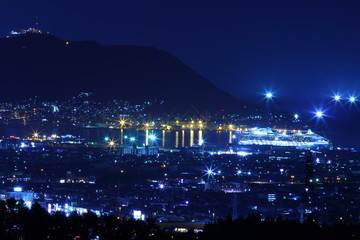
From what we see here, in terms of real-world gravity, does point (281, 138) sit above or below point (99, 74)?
below

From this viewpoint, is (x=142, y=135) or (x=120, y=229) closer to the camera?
(x=120, y=229)

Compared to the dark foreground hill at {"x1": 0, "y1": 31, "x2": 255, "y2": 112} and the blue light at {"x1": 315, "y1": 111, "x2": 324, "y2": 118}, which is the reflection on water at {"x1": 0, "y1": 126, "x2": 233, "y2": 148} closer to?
the dark foreground hill at {"x1": 0, "y1": 31, "x2": 255, "y2": 112}

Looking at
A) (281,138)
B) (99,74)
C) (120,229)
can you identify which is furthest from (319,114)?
(120,229)

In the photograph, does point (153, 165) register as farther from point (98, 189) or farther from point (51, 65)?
point (51, 65)

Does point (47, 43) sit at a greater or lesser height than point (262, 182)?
greater

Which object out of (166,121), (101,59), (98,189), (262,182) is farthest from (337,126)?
(98,189)

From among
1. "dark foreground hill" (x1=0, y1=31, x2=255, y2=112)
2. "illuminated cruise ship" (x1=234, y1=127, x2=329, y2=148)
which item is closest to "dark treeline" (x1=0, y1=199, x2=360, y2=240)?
"illuminated cruise ship" (x1=234, y1=127, x2=329, y2=148)

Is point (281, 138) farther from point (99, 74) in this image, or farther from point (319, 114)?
point (99, 74)
